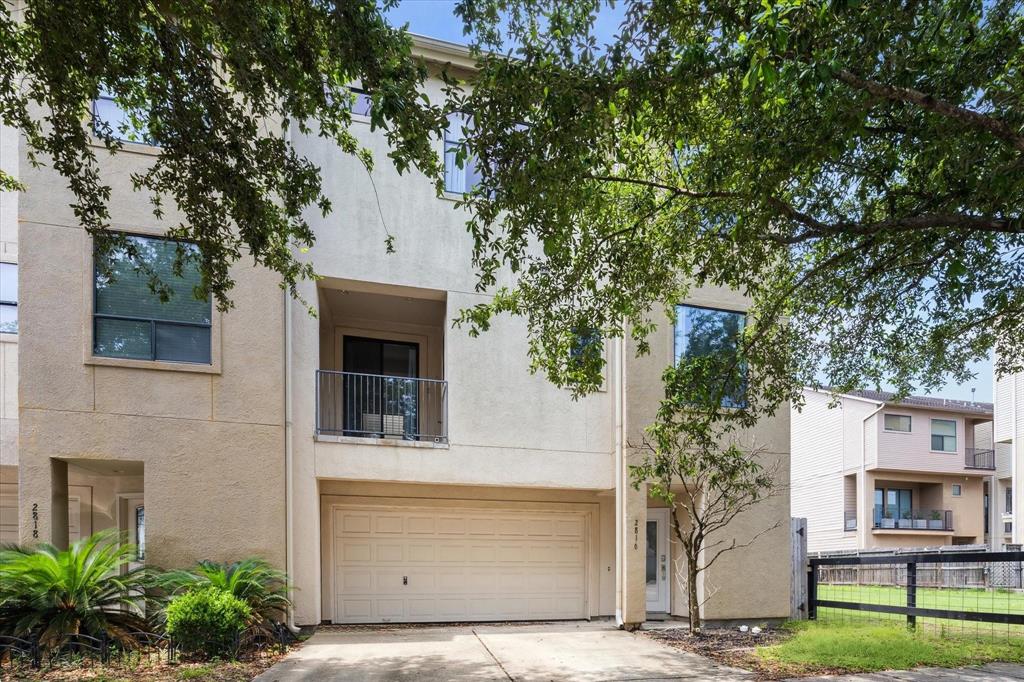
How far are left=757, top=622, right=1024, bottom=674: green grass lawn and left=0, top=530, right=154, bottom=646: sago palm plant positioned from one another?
830 cm

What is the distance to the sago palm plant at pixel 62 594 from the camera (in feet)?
27.3

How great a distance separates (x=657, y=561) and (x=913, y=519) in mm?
21809

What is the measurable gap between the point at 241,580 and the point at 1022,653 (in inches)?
413

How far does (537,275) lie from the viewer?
360 inches

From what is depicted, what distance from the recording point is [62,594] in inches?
335

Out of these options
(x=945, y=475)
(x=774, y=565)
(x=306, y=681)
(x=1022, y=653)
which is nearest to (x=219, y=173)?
(x=306, y=681)

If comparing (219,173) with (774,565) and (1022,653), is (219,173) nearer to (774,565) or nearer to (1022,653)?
(774,565)

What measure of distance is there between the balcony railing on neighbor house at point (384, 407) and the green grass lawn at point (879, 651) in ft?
20.4

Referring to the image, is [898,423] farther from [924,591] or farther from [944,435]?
[924,591]

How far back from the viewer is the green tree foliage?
6.10 m

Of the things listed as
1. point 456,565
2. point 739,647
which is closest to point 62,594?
point 456,565

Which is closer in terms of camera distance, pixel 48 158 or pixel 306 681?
pixel 306 681

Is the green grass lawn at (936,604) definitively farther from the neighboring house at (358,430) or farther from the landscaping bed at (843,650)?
the neighboring house at (358,430)

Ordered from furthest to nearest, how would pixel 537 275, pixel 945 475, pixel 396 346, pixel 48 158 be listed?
pixel 945 475
pixel 396 346
pixel 48 158
pixel 537 275
